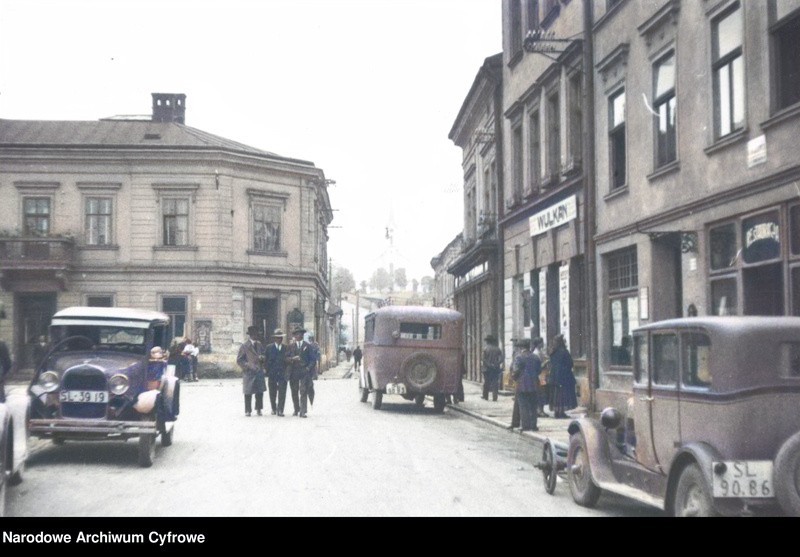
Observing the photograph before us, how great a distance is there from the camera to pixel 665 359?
823 cm

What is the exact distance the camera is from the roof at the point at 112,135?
43.1 m

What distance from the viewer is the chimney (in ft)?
161

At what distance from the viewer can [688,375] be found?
7.77 meters

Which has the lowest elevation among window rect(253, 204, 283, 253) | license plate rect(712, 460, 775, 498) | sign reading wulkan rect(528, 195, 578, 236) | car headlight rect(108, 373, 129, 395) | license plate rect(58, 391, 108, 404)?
license plate rect(712, 460, 775, 498)

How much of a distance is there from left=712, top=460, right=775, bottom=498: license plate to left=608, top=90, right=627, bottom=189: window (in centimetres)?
1301

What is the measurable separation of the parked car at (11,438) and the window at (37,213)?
33063mm

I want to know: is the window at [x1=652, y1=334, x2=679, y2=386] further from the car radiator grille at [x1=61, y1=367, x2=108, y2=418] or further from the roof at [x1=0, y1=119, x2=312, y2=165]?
the roof at [x1=0, y1=119, x2=312, y2=165]

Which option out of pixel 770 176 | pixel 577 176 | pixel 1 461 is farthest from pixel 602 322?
pixel 1 461

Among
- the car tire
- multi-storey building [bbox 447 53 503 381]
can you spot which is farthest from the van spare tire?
the car tire

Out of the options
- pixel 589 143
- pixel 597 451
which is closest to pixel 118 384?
pixel 597 451

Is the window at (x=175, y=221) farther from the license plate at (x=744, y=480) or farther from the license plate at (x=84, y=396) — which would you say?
the license plate at (x=744, y=480)

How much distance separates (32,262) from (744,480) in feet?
124

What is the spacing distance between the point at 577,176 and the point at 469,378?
57.9ft

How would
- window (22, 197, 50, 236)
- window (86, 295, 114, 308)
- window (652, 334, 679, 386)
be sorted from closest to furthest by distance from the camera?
window (652, 334, 679, 386), window (86, 295, 114, 308), window (22, 197, 50, 236)
